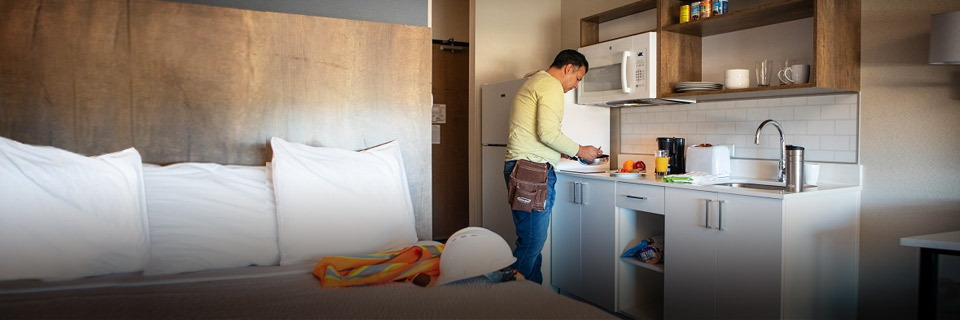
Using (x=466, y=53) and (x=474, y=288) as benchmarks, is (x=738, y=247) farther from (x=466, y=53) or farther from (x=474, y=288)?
(x=466, y=53)

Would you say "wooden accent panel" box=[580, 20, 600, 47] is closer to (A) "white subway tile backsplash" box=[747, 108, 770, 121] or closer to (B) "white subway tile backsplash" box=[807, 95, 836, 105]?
(A) "white subway tile backsplash" box=[747, 108, 770, 121]

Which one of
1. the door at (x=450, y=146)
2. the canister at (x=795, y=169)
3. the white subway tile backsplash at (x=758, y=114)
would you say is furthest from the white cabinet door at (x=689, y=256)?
the door at (x=450, y=146)

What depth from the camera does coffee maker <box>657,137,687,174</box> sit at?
370cm

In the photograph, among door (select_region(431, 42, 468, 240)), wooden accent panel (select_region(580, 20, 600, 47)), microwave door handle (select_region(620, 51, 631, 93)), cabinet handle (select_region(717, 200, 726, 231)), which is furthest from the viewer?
door (select_region(431, 42, 468, 240))

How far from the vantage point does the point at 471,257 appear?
189cm

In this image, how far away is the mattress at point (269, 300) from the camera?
1568 millimetres

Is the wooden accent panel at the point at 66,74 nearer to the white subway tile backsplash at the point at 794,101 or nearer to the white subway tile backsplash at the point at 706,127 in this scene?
the white subway tile backsplash at the point at 706,127

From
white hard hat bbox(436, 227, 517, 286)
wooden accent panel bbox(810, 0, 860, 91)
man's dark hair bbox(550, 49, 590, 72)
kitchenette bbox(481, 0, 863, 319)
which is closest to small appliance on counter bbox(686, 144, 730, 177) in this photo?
kitchenette bbox(481, 0, 863, 319)

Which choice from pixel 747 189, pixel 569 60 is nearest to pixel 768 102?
pixel 747 189

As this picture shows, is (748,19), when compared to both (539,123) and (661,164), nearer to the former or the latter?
(661,164)

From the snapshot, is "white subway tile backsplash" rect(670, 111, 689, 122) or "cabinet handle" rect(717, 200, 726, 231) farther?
"white subway tile backsplash" rect(670, 111, 689, 122)

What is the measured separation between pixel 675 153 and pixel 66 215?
3041 mm

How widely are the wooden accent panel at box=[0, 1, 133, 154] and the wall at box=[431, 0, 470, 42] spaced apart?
3494 mm

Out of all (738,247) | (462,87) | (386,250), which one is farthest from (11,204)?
(462,87)
